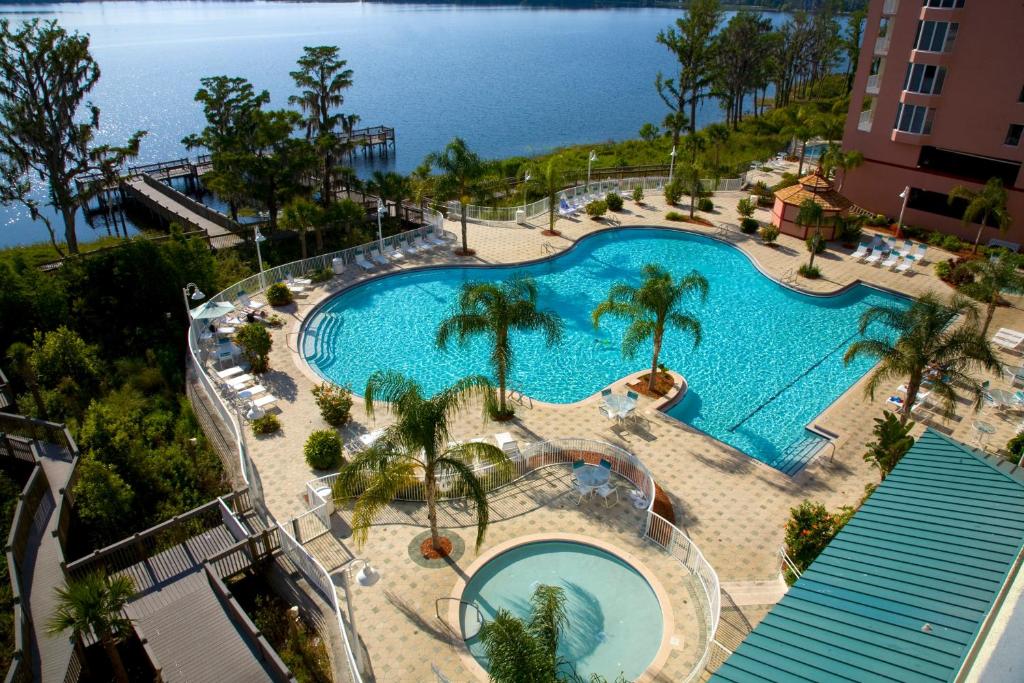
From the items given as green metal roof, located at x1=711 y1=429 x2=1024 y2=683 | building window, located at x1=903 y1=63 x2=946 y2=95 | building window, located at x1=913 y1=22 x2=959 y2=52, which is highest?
building window, located at x1=913 y1=22 x2=959 y2=52

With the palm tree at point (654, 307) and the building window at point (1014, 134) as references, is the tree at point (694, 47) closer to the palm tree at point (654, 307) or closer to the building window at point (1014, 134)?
the building window at point (1014, 134)

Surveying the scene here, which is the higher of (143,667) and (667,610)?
(667,610)

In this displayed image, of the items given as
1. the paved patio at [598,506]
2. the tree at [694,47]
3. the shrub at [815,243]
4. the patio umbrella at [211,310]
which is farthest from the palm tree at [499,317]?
the tree at [694,47]

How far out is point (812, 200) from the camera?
33.1 meters

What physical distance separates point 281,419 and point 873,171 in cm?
3474

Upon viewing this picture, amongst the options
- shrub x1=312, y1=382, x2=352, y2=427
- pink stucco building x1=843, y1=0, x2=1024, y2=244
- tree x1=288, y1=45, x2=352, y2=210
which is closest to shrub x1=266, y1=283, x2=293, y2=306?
shrub x1=312, y1=382, x2=352, y2=427

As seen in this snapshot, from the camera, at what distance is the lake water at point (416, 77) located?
69000 millimetres

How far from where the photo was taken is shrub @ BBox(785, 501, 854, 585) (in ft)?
47.6

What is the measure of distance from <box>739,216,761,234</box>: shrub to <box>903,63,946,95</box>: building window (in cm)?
1041

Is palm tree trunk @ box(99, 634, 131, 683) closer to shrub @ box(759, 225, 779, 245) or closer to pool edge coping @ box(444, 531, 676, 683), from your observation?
pool edge coping @ box(444, 531, 676, 683)

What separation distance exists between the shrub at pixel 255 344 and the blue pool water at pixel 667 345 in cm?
192

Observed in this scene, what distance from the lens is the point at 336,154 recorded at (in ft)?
123

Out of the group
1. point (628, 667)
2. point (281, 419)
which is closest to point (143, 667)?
point (281, 419)

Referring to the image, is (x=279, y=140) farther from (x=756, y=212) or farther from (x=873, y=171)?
(x=873, y=171)
